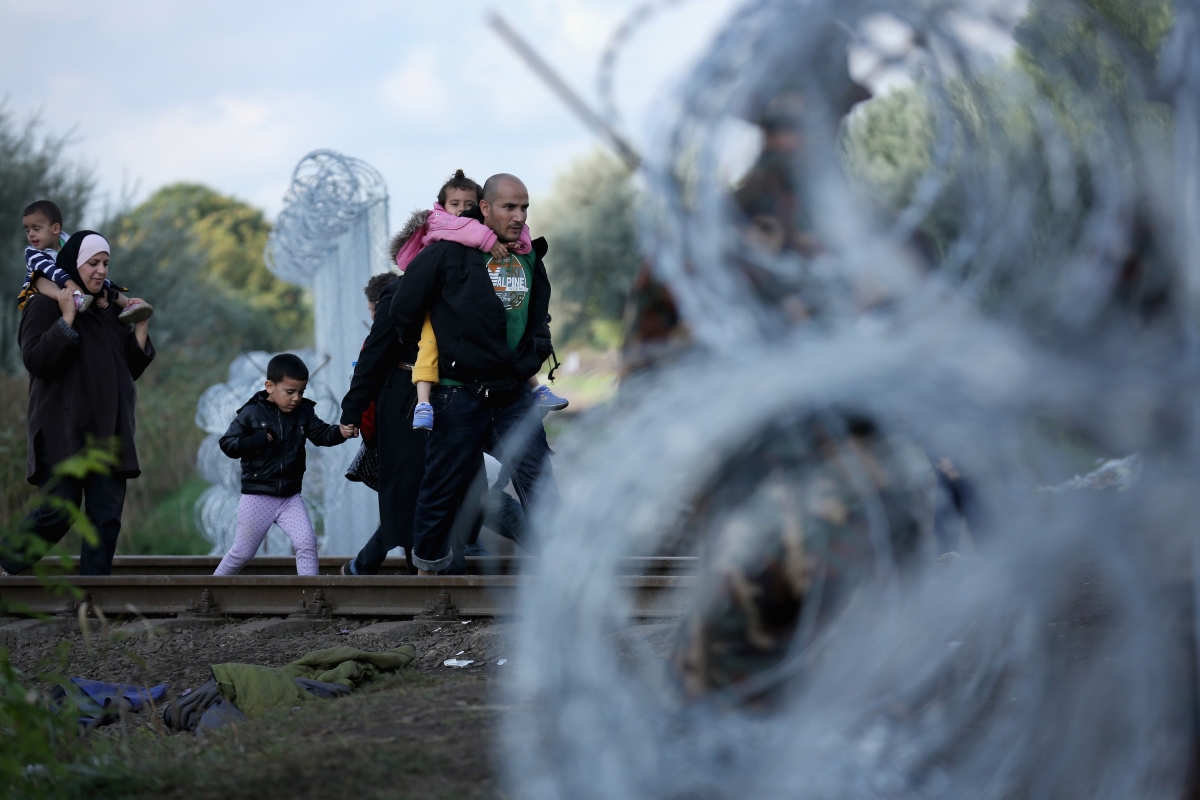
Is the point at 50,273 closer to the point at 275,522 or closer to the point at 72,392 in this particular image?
the point at 72,392

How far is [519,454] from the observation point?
235 inches

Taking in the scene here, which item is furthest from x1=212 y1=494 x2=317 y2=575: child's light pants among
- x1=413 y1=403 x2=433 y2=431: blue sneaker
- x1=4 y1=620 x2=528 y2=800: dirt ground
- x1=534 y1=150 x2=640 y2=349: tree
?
x1=534 y1=150 x2=640 y2=349: tree

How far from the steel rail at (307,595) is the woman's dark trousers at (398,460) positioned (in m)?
0.60

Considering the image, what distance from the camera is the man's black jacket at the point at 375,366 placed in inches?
269

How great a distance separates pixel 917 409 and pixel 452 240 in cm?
430

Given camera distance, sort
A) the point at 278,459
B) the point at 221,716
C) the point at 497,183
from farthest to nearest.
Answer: the point at 278,459, the point at 497,183, the point at 221,716

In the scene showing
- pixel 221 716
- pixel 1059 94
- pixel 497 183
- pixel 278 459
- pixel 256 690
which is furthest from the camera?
pixel 278 459

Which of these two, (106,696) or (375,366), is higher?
(375,366)

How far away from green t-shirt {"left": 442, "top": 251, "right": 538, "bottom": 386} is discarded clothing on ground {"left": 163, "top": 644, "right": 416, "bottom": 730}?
2050mm

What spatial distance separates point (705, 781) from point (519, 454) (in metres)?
3.73

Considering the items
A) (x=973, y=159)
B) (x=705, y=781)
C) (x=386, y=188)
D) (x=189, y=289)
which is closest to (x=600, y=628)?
(x=705, y=781)

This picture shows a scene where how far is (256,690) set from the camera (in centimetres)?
416

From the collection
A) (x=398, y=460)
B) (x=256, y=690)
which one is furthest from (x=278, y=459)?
(x=256, y=690)

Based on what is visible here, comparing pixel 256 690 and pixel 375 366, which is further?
pixel 375 366
